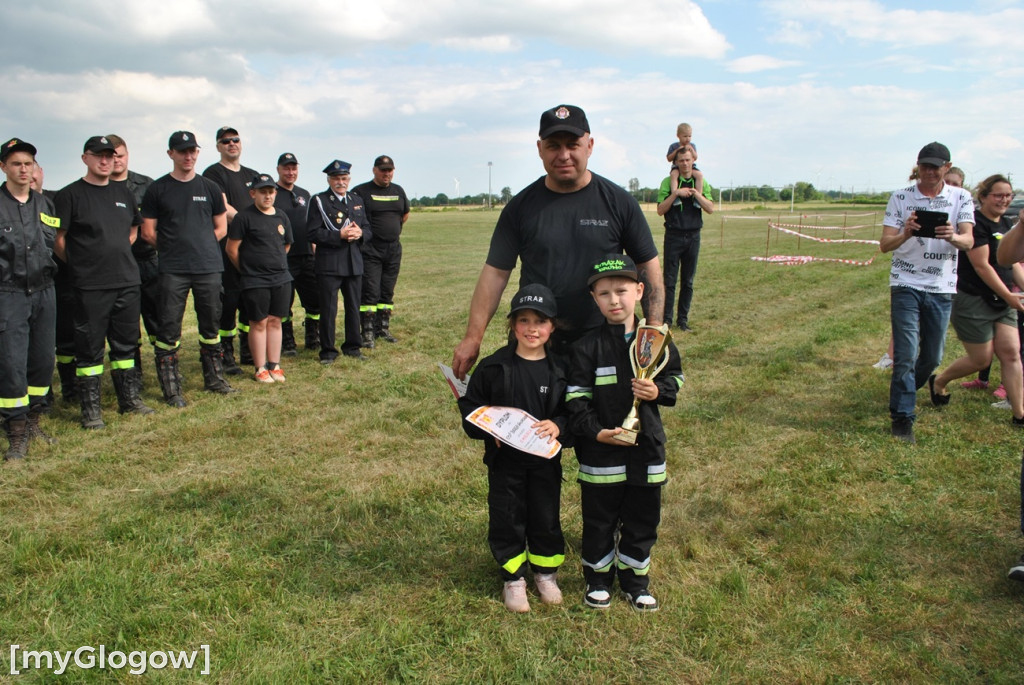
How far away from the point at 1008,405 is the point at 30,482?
8003 millimetres

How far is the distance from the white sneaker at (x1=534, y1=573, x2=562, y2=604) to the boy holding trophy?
149 mm

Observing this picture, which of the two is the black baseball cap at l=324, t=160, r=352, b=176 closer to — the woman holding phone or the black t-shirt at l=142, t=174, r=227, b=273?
the black t-shirt at l=142, t=174, r=227, b=273

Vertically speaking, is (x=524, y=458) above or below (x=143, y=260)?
below

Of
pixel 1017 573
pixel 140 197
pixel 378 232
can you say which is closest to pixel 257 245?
pixel 140 197

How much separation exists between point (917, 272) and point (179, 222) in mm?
6562

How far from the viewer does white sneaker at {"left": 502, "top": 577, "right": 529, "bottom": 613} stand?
3.64 m

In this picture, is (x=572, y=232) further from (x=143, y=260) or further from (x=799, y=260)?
(x=799, y=260)

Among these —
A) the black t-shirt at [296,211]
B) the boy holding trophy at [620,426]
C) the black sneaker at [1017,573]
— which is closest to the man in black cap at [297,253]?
the black t-shirt at [296,211]

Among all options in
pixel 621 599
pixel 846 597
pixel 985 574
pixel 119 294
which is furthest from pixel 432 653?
pixel 119 294

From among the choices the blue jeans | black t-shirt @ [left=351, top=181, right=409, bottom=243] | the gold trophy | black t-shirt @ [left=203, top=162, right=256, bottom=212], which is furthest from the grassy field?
black t-shirt @ [left=351, top=181, right=409, bottom=243]

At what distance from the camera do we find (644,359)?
11.0 feet

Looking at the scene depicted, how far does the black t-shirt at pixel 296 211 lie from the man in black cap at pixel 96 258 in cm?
235

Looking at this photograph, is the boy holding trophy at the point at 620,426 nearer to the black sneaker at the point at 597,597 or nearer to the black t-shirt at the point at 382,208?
the black sneaker at the point at 597,597

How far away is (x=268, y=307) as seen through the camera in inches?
314
